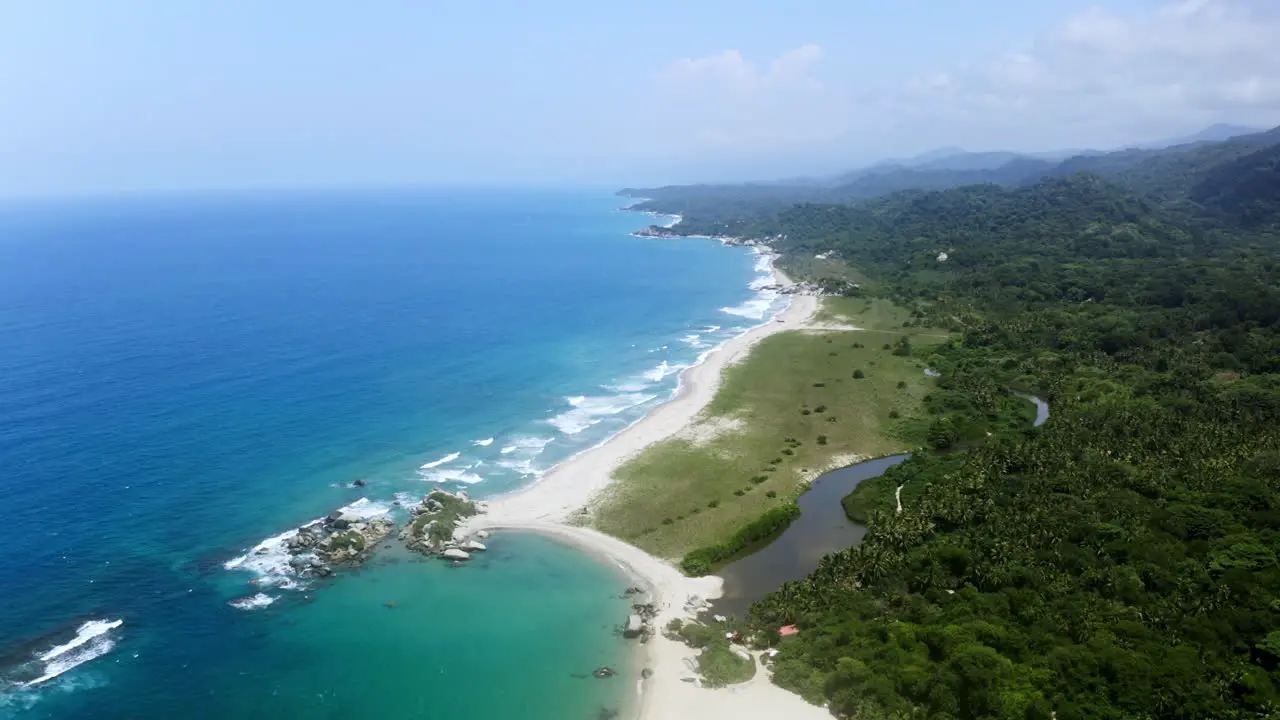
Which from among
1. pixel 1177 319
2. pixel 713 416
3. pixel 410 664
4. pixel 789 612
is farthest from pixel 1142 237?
pixel 410 664

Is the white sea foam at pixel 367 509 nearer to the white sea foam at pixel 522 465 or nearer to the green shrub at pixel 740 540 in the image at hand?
the white sea foam at pixel 522 465

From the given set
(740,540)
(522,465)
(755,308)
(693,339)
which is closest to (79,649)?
(522,465)

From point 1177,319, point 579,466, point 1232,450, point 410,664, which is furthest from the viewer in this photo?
point 1177,319

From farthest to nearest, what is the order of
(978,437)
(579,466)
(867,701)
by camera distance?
(978,437) → (579,466) → (867,701)

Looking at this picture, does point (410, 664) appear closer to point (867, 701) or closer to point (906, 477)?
point (867, 701)

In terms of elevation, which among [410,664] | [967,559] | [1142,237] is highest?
[1142,237]
